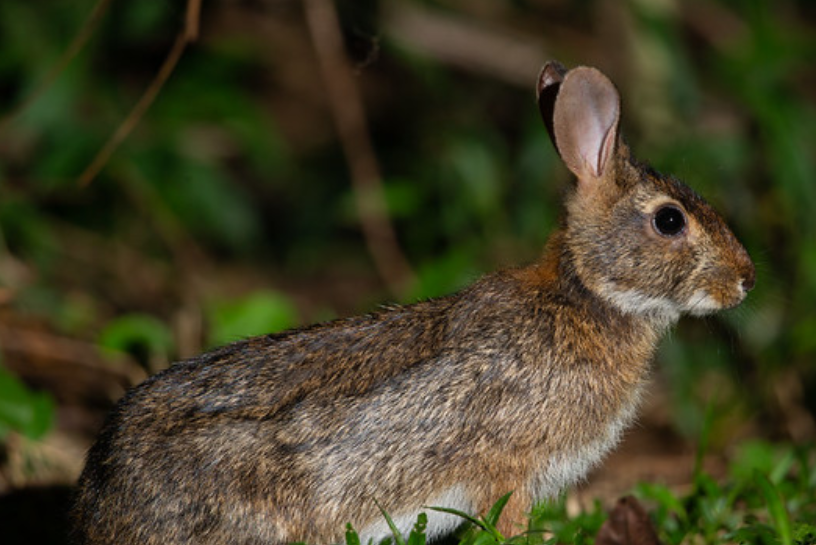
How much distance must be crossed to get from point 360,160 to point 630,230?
5.69m

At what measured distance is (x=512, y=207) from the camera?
10297 mm

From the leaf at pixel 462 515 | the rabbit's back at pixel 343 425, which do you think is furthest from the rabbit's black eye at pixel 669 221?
the leaf at pixel 462 515

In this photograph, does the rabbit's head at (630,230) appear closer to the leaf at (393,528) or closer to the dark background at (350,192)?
the leaf at (393,528)

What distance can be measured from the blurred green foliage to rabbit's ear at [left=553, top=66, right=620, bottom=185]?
2629mm

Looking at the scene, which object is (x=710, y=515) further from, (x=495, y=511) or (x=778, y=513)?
(x=495, y=511)

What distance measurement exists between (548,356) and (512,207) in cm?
507

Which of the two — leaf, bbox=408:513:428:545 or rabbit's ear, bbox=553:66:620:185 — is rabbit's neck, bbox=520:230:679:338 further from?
leaf, bbox=408:513:428:545

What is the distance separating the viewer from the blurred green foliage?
30.2 feet

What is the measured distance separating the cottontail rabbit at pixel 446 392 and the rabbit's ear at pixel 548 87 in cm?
1

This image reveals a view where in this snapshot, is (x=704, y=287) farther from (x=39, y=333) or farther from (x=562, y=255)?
A: (x=39, y=333)

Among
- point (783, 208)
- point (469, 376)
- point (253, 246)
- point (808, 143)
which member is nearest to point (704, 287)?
point (469, 376)

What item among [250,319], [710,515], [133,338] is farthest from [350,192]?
[710,515]

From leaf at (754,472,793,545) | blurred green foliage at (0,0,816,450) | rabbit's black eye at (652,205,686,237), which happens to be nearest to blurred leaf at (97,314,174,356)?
blurred green foliage at (0,0,816,450)

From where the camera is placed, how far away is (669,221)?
5430 millimetres
